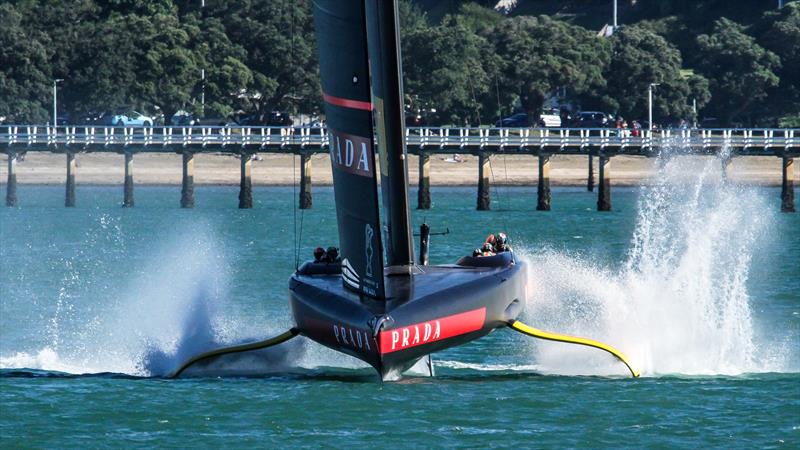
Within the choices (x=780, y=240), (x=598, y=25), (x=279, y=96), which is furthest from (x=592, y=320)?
(x=598, y=25)

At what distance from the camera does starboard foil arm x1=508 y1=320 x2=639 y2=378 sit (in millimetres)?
24844

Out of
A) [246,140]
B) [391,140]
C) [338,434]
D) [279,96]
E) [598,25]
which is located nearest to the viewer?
[338,434]

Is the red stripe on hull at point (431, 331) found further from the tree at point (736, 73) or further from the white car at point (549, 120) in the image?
the tree at point (736, 73)

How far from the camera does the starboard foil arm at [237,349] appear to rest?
2486 centimetres

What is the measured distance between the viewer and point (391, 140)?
24906 millimetres

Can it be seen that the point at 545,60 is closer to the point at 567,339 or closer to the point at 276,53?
the point at 276,53

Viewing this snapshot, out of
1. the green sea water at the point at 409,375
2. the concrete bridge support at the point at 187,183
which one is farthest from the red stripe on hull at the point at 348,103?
the concrete bridge support at the point at 187,183

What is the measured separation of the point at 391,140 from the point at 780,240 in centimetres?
3661

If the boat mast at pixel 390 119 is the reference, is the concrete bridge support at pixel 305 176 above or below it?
below

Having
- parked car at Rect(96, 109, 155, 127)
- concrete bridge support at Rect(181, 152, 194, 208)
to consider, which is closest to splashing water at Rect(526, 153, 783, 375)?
concrete bridge support at Rect(181, 152, 194, 208)

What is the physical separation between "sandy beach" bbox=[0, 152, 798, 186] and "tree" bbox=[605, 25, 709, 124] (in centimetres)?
463

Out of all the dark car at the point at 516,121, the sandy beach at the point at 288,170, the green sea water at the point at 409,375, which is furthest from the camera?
the dark car at the point at 516,121

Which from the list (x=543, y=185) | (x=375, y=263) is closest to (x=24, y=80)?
(x=543, y=185)

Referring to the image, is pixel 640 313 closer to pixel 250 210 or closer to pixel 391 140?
pixel 391 140
